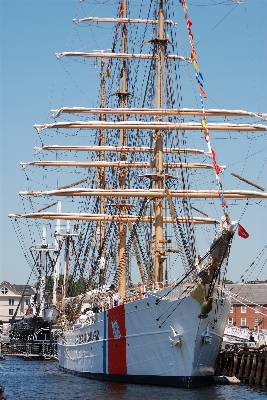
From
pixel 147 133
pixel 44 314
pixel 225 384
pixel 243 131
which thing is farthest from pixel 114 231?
pixel 44 314

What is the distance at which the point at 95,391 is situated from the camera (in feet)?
140

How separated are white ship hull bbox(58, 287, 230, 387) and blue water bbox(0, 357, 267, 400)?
0.68 meters

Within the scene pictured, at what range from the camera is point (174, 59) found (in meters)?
50.0

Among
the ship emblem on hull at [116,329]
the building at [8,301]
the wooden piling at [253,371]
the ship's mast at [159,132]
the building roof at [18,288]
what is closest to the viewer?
the ship emblem on hull at [116,329]

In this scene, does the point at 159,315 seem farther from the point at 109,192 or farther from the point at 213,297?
the point at 109,192

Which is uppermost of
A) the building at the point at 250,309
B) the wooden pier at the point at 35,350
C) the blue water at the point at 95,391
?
the building at the point at 250,309

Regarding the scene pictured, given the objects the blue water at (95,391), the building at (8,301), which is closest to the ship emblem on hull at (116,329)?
the blue water at (95,391)

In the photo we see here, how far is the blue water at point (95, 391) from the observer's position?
38.9 meters

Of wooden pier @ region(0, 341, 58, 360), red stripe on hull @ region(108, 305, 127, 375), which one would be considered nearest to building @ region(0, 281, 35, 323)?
wooden pier @ region(0, 341, 58, 360)

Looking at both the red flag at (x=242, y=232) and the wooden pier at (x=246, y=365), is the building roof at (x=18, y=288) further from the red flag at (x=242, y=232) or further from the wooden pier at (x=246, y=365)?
the red flag at (x=242, y=232)

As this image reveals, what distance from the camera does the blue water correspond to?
38875 millimetres

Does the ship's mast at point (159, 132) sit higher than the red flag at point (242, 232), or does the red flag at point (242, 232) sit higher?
the ship's mast at point (159, 132)

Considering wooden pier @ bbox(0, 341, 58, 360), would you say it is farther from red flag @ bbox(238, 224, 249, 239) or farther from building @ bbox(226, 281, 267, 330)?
red flag @ bbox(238, 224, 249, 239)

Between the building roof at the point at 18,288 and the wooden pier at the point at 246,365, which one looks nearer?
the wooden pier at the point at 246,365
